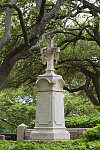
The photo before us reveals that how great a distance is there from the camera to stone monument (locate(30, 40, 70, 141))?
10859 mm

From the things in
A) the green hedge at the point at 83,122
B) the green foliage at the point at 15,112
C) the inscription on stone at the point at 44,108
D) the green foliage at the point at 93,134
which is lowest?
the green foliage at the point at 93,134

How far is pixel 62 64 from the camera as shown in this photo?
1914cm

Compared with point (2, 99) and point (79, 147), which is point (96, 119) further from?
point (2, 99)

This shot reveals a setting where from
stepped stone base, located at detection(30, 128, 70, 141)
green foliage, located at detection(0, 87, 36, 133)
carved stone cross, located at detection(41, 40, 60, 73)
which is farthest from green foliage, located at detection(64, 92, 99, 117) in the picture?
stepped stone base, located at detection(30, 128, 70, 141)

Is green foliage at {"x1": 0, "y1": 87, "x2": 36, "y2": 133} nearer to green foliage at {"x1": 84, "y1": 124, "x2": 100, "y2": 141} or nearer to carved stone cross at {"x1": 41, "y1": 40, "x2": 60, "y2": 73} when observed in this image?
Answer: carved stone cross at {"x1": 41, "y1": 40, "x2": 60, "y2": 73}

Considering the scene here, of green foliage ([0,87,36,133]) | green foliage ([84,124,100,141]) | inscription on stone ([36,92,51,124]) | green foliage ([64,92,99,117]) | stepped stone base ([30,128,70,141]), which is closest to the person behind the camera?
green foliage ([84,124,100,141])

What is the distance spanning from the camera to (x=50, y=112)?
11.0 meters

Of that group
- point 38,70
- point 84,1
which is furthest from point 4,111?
point 84,1

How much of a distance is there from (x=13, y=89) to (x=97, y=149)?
1496 centimetres

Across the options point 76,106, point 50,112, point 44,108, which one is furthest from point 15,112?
point 50,112

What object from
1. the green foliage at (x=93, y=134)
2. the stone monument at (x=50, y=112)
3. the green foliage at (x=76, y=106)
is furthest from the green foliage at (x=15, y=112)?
the green foliage at (x=93, y=134)

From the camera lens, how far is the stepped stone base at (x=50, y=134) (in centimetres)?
1067

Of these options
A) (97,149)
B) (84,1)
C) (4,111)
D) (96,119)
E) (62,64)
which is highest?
(84,1)

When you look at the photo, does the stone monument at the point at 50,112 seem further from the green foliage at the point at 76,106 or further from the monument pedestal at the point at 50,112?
the green foliage at the point at 76,106
